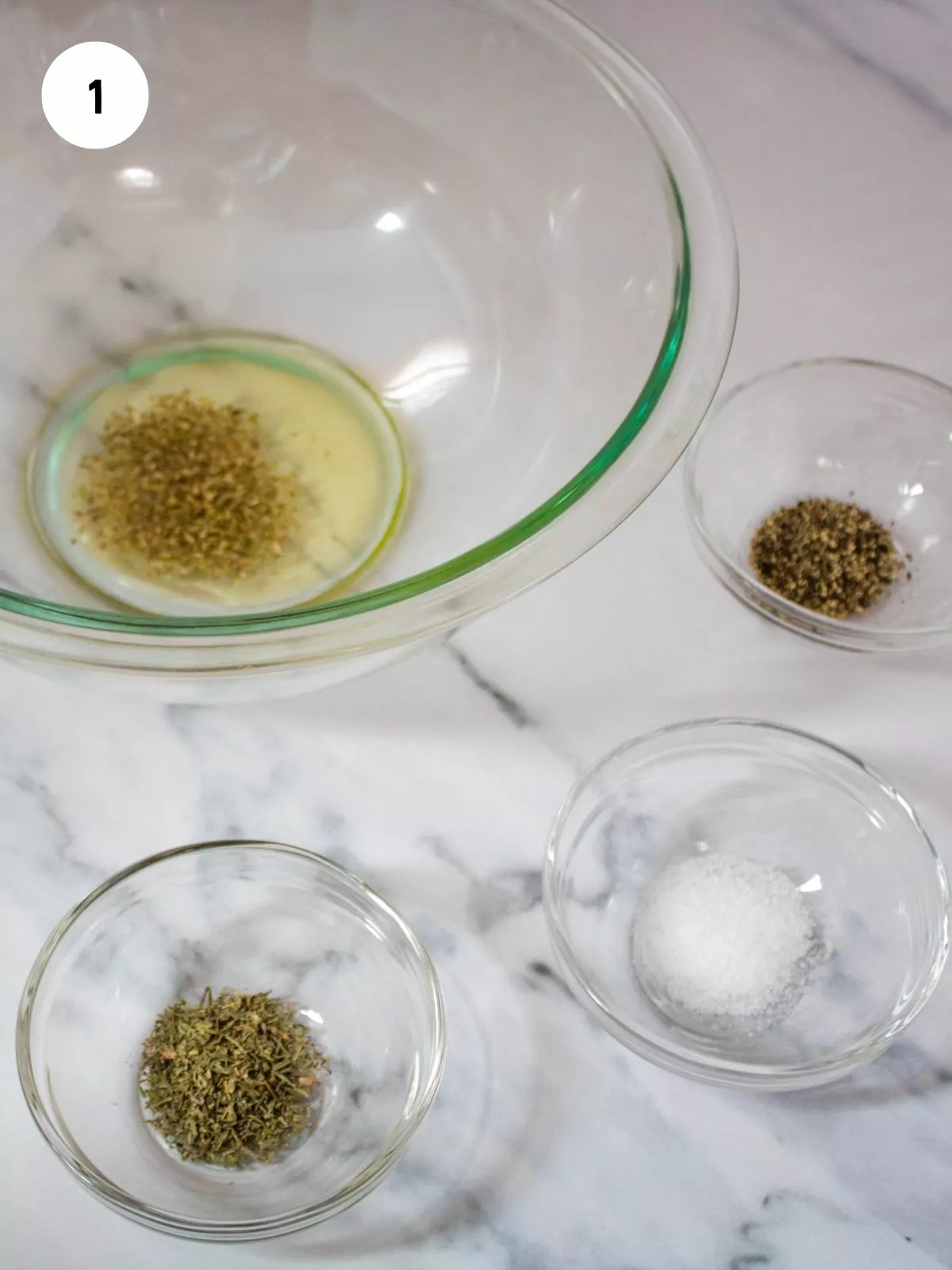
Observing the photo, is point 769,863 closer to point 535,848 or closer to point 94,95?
point 535,848

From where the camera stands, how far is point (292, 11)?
38.6 inches

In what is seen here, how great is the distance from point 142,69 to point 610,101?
0.38 metres

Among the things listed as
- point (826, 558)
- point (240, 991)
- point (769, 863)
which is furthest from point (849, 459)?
point (240, 991)

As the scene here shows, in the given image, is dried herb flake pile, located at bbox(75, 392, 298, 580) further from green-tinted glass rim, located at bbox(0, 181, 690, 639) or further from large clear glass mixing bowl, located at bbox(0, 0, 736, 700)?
green-tinted glass rim, located at bbox(0, 181, 690, 639)

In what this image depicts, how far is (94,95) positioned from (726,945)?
833 millimetres

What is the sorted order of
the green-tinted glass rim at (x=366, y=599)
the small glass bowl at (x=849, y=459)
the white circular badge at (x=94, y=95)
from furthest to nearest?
1. the small glass bowl at (x=849, y=459)
2. the white circular badge at (x=94, y=95)
3. the green-tinted glass rim at (x=366, y=599)

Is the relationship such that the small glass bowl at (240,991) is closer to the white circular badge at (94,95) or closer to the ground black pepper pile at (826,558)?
the ground black pepper pile at (826,558)

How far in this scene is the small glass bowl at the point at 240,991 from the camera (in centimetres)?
89

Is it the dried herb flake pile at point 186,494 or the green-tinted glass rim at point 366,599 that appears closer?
the green-tinted glass rim at point 366,599

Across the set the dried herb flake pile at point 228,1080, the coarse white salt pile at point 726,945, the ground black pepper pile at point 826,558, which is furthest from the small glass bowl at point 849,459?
the dried herb flake pile at point 228,1080

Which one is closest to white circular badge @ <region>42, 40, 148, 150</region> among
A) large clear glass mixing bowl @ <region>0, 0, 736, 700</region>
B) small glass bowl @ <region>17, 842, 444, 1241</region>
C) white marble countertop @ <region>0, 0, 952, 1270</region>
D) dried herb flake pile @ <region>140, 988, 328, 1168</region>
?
large clear glass mixing bowl @ <region>0, 0, 736, 700</region>

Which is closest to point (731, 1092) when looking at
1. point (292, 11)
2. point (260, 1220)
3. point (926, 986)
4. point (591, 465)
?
point (926, 986)

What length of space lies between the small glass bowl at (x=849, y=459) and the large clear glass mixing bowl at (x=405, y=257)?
0.68 ft

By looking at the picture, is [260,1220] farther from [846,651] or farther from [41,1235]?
[846,651]
